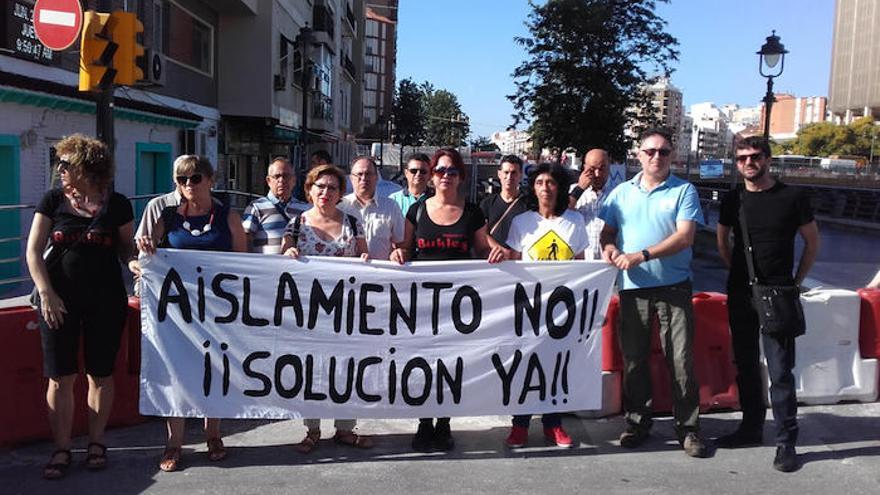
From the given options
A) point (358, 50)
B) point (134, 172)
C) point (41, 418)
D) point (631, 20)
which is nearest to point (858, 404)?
point (41, 418)

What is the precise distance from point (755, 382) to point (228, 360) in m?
3.36

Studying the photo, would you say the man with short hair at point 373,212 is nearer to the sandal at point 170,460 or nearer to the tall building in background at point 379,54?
the sandal at point 170,460

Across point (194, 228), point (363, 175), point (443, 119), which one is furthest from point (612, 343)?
point (443, 119)

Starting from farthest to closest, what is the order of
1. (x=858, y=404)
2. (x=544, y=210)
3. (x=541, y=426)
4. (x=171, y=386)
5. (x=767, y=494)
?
(x=858, y=404) → (x=541, y=426) → (x=544, y=210) → (x=171, y=386) → (x=767, y=494)

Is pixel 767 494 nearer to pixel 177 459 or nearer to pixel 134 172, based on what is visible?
pixel 177 459

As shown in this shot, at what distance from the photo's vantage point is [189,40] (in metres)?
20.5

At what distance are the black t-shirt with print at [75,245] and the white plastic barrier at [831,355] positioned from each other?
4.89 meters

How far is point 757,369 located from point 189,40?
Result: 1882cm

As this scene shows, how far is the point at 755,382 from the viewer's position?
5.04 meters

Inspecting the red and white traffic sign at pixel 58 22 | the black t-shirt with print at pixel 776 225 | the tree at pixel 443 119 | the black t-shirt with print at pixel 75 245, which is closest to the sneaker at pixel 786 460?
the black t-shirt with print at pixel 776 225

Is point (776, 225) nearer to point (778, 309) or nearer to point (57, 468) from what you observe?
point (778, 309)

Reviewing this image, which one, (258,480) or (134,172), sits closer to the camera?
(258,480)

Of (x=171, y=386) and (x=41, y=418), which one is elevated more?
(x=171, y=386)

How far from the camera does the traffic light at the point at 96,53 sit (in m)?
7.06
